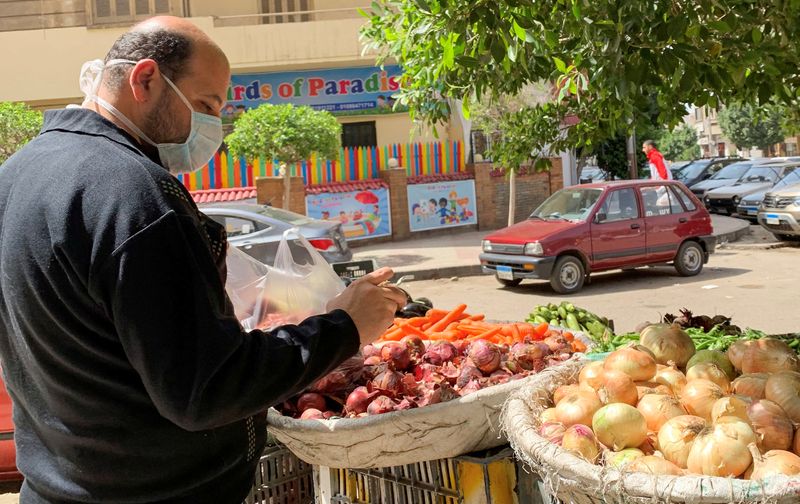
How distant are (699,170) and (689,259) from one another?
16.3 m

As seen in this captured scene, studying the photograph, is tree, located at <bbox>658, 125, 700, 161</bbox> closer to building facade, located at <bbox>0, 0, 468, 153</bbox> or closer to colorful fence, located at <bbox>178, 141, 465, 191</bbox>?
building facade, located at <bbox>0, 0, 468, 153</bbox>

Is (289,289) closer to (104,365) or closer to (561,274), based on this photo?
(104,365)

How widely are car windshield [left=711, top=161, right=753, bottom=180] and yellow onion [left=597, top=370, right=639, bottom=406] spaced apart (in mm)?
24024

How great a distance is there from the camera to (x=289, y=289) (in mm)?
3355

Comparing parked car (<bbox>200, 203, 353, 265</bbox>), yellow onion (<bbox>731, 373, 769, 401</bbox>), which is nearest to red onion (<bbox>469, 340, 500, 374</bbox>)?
yellow onion (<bbox>731, 373, 769, 401</bbox>)

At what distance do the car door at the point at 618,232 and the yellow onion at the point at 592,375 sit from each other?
31.2ft

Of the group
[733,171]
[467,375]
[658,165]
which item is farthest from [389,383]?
[733,171]

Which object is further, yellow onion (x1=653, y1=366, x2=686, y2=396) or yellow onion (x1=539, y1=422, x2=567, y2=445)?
yellow onion (x1=653, y1=366, x2=686, y2=396)

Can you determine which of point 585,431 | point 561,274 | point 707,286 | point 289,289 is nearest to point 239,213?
point 561,274

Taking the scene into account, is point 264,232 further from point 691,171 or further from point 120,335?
point 691,171

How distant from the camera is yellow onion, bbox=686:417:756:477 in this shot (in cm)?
226

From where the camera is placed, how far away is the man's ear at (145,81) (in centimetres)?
185

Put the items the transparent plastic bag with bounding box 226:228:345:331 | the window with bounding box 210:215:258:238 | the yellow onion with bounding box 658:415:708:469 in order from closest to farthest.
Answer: the yellow onion with bounding box 658:415:708:469
the transparent plastic bag with bounding box 226:228:345:331
the window with bounding box 210:215:258:238

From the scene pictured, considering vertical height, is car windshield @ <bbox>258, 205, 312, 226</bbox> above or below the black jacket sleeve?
below
